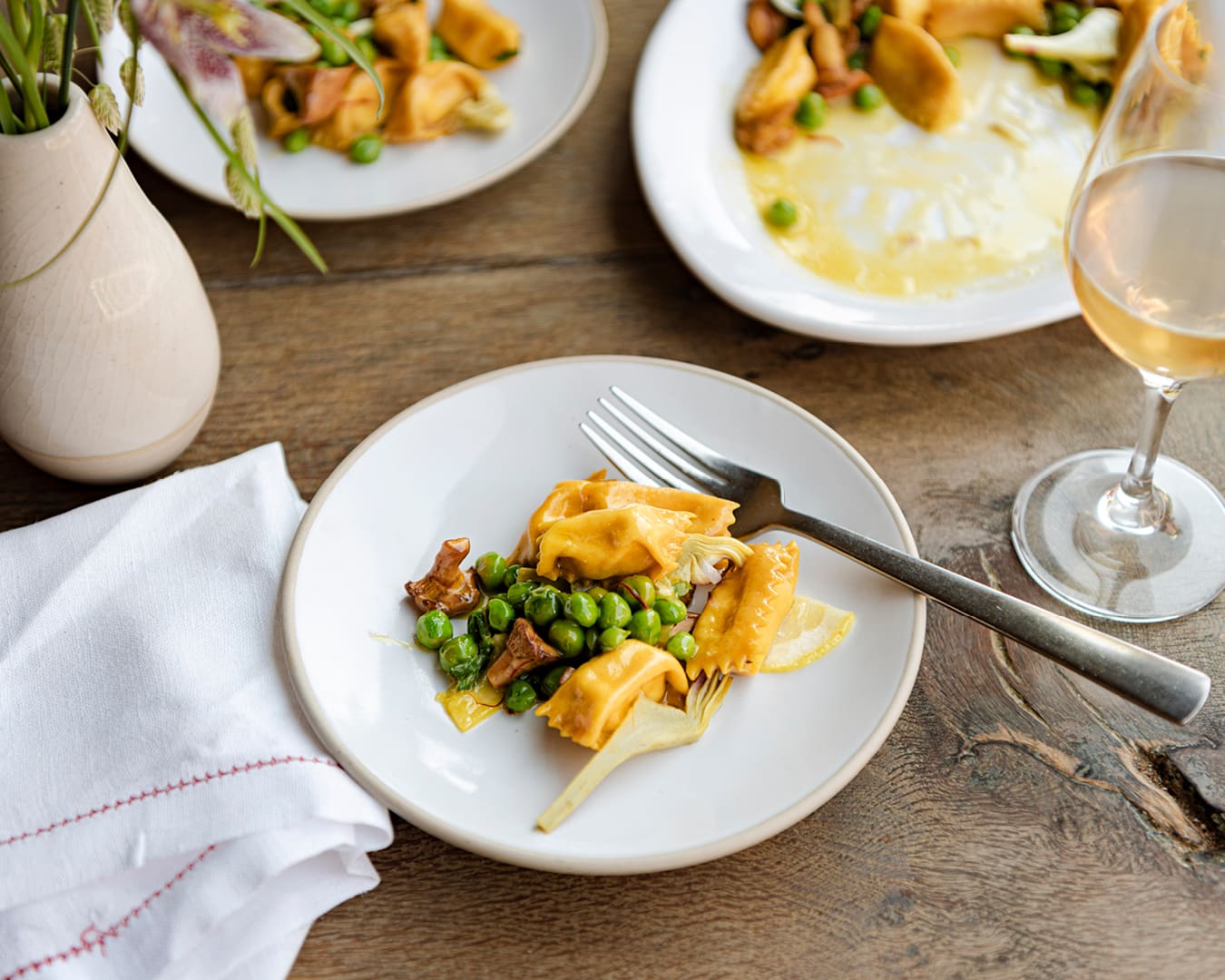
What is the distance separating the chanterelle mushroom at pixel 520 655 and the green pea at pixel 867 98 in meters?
1.32

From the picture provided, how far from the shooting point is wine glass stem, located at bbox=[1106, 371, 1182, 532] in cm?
145

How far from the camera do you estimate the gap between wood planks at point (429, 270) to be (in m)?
1.95

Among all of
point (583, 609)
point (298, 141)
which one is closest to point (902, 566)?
point (583, 609)

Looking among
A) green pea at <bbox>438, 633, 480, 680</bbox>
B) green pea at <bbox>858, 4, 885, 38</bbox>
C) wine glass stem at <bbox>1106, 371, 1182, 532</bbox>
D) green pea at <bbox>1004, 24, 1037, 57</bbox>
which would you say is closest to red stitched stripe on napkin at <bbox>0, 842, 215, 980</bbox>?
green pea at <bbox>438, 633, 480, 680</bbox>

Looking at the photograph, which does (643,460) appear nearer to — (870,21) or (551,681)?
(551,681)

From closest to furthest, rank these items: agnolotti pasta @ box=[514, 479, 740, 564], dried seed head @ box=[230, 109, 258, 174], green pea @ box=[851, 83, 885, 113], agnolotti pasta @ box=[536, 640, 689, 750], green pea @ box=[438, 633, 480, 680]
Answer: dried seed head @ box=[230, 109, 258, 174] < agnolotti pasta @ box=[536, 640, 689, 750] < green pea @ box=[438, 633, 480, 680] < agnolotti pasta @ box=[514, 479, 740, 564] < green pea @ box=[851, 83, 885, 113]

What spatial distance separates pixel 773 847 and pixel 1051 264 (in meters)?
1.12

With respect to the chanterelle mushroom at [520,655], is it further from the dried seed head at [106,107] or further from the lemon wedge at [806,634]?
the dried seed head at [106,107]

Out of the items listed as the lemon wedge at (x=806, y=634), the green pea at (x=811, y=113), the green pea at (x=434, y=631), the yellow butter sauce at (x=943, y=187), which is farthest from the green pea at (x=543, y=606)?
the green pea at (x=811, y=113)

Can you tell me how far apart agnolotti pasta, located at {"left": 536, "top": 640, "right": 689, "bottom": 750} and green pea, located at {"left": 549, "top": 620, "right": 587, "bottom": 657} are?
0.04 meters

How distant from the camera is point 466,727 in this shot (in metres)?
1.31

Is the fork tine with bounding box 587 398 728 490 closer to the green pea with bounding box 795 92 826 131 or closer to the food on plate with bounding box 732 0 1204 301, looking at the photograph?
the food on plate with bounding box 732 0 1204 301

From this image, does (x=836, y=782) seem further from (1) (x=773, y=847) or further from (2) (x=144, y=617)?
(2) (x=144, y=617)

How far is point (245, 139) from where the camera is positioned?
2.99ft
